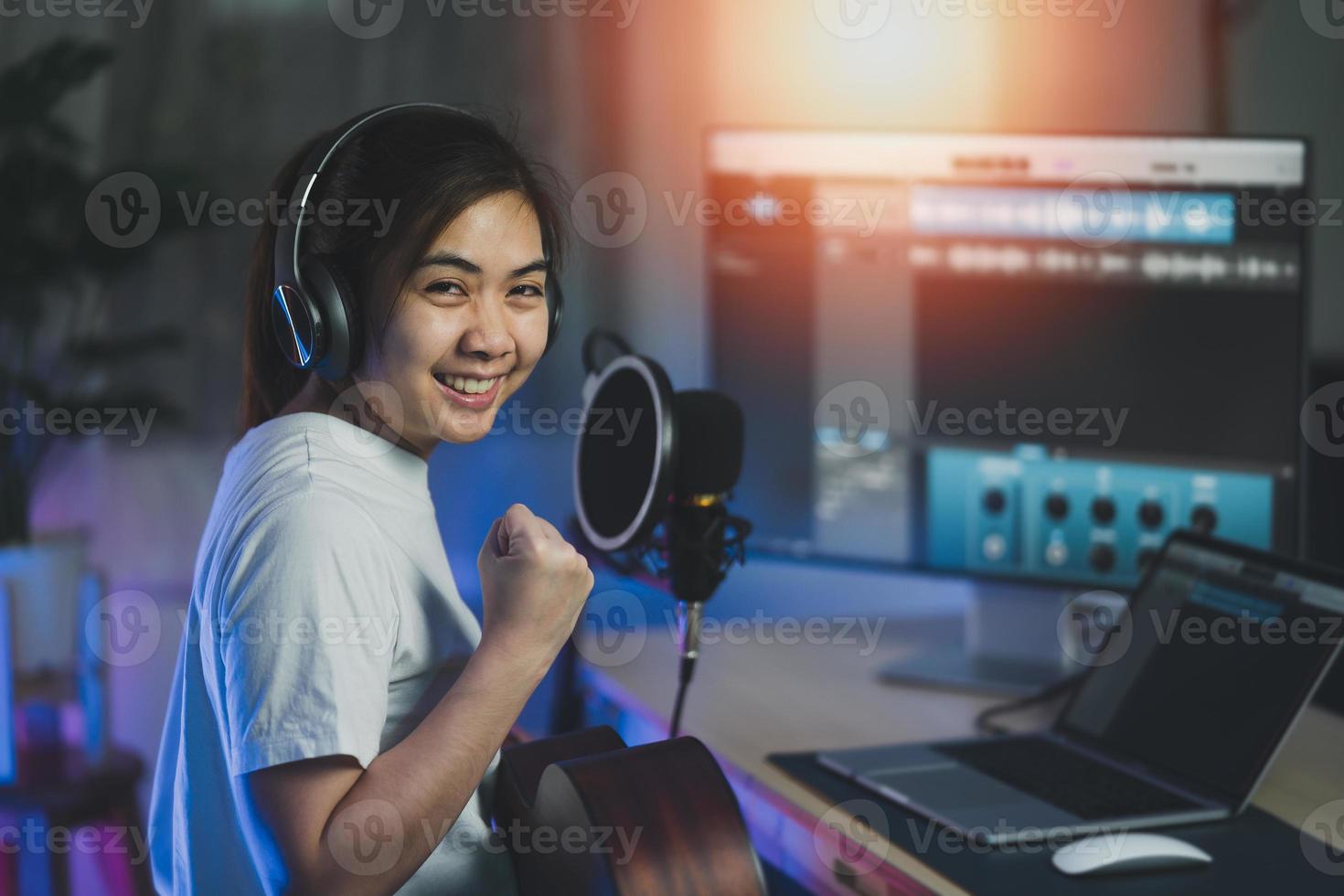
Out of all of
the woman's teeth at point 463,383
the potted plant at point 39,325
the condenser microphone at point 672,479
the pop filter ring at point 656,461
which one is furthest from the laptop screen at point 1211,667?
the potted plant at point 39,325

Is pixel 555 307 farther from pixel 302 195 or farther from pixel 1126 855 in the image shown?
pixel 1126 855

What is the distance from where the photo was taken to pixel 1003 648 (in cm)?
175

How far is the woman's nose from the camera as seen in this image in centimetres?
105

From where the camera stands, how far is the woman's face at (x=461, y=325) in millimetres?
1032

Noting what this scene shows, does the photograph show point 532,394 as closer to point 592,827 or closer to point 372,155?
point 372,155

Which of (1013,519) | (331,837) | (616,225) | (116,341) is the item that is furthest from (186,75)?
(331,837)

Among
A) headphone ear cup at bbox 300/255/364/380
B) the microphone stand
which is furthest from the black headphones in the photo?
the microphone stand

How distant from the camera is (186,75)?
7.27ft

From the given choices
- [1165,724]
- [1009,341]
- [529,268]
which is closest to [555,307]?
[529,268]

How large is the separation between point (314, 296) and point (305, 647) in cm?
30

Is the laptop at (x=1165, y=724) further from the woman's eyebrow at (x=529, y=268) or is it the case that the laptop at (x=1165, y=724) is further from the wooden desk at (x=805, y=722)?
the woman's eyebrow at (x=529, y=268)

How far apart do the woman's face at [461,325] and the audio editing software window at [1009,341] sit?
72 centimetres

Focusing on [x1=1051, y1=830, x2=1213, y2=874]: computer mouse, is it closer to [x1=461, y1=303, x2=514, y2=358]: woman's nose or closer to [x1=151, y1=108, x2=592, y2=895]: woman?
[x1=151, y1=108, x2=592, y2=895]: woman

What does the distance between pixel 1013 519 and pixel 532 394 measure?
0.94 m
